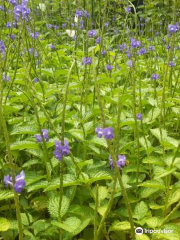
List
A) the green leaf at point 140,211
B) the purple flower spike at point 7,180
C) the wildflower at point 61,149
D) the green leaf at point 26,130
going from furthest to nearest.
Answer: the green leaf at point 26,130 < the green leaf at point 140,211 < the wildflower at point 61,149 < the purple flower spike at point 7,180

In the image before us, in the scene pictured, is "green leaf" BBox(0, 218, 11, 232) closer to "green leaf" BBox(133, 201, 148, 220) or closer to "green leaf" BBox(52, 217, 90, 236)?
"green leaf" BBox(52, 217, 90, 236)

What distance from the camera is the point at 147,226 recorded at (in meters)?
1.49

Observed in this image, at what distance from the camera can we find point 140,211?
4.95ft

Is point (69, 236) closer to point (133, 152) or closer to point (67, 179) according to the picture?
point (67, 179)

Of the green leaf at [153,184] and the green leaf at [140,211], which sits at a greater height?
the green leaf at [153,184]

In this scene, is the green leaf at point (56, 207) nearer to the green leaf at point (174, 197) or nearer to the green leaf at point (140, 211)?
the green leaf at point (140, 211)

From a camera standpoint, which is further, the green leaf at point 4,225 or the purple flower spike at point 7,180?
the green leaf at point 4,225

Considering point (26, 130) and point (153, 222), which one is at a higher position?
point (26, 130)

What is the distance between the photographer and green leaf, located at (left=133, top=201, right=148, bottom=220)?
4.88ft

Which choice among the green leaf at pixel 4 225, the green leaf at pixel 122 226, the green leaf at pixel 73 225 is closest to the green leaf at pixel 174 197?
the green leaf at pixel 122 226

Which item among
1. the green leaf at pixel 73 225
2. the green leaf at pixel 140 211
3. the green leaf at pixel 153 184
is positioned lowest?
the green leaf at pixel 140 211

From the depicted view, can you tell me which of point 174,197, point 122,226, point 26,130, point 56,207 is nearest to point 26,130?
point 26,130

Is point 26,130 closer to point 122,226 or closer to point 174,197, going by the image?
point 122,226

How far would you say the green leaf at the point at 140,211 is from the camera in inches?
58.5
